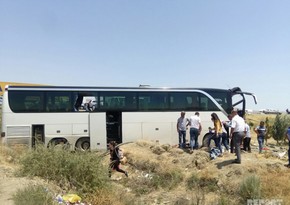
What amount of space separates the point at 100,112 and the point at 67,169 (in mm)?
8072

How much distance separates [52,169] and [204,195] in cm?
483

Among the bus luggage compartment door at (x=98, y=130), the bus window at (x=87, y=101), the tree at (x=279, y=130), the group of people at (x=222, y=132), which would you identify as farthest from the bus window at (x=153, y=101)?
the tree at (x=279, y=130)

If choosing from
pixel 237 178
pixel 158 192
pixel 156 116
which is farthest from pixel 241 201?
pixel 156 116

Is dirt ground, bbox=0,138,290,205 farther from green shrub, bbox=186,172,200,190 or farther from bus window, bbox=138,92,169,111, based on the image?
bus window, bbox=138,92,169,111

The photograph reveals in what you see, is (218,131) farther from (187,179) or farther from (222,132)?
(187,179)

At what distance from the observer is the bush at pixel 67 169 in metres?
8.55

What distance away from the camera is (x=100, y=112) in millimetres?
16703

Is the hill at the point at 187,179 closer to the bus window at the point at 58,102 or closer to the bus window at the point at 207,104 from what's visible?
the bus window at the point at 58,102

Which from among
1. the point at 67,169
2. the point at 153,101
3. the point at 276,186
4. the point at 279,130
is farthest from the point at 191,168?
the point at 279,130

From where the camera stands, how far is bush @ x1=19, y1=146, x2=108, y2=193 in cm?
855

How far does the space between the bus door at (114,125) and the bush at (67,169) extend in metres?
8.07

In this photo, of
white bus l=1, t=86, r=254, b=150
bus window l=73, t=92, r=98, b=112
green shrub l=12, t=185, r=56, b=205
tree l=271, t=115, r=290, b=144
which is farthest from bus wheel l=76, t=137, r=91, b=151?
tree l=271, t=115, r=290, b=144

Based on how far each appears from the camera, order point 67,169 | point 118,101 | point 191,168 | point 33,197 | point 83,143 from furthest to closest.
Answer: point 118,101 → point 83,143 → point 191,168 → point 67,169 → point 33,197

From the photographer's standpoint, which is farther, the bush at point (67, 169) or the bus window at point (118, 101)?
the bus window at point (118, 101)
